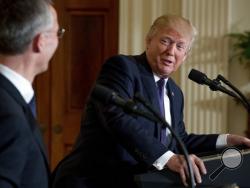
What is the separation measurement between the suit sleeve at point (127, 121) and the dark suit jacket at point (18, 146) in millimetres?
467

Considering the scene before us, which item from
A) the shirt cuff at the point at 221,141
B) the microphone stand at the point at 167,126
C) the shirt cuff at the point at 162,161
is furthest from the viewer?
the shirt cuff at the point at 221,141

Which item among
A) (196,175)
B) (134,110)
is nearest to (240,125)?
(196,175)

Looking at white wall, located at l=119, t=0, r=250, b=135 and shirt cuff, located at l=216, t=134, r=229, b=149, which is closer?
shirt cuff, located at l=216, t=134, r=229, b=149

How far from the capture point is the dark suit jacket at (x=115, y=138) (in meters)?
1.80

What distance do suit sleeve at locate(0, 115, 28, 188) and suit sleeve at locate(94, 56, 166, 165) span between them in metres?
0.55

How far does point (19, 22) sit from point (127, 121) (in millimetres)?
653

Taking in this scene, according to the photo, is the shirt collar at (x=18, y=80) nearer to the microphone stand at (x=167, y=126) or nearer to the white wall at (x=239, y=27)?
the microphone stand at (x=167, y=126)

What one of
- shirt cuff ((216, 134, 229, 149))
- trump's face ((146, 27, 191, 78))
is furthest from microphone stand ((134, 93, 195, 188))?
shirt cuff ((216, 134, 229, 149))

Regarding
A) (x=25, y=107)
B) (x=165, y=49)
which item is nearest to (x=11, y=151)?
(x=25, y=107)

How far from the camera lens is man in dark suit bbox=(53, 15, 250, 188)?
70.1 inches

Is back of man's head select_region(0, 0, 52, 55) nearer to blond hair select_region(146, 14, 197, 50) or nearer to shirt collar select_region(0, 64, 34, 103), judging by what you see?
shirt collar select_region(0, 64, 34, 103)

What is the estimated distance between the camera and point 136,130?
178cm

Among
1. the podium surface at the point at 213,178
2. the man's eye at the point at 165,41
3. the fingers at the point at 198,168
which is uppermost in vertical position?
the man's eye at the point at 165,41

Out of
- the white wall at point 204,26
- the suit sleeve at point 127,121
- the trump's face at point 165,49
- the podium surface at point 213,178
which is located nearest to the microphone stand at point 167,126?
the podium surface at point 213,178
